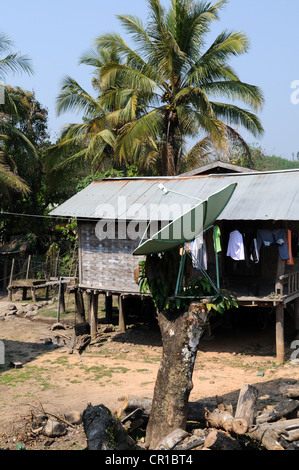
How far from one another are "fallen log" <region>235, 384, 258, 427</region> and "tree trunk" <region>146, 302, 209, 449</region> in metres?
1.00

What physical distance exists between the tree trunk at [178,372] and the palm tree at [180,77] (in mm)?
10949

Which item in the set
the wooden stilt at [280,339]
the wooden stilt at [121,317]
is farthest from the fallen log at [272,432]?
the wooden stilt at [121,317]

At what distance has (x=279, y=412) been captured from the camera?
27.2ft

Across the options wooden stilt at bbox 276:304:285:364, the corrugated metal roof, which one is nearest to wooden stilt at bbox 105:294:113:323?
the corrugated metal roof

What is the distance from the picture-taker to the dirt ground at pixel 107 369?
9984 mm

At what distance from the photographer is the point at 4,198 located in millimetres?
26500

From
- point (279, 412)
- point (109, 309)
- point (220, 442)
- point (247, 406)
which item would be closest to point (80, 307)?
point (109, 309)

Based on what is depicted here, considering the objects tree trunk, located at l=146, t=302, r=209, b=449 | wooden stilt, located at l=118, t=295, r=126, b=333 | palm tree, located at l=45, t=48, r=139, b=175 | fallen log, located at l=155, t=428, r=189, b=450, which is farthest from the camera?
palm tree, located at l=45, t=48, r=139, b=175

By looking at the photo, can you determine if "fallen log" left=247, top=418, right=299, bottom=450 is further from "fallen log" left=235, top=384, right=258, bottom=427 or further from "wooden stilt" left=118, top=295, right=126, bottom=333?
"wooden stilt" left=118, top=295, right=126, bottom=333

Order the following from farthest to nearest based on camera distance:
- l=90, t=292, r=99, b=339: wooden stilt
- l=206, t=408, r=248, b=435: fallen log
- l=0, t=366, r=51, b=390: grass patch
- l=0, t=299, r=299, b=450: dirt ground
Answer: l=90, t=292, r=99, b=339: wooden stilt < l=0, t=366, r=51, b=390: grass patch < l=0, t=299, r=299, b=450: dirt ground < l=206, t=408, r=248, b=435: fallen log

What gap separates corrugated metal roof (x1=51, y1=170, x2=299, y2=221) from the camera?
12820 millimetres

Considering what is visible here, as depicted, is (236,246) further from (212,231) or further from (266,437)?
(266,437)

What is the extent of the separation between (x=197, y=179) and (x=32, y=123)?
16.5m
